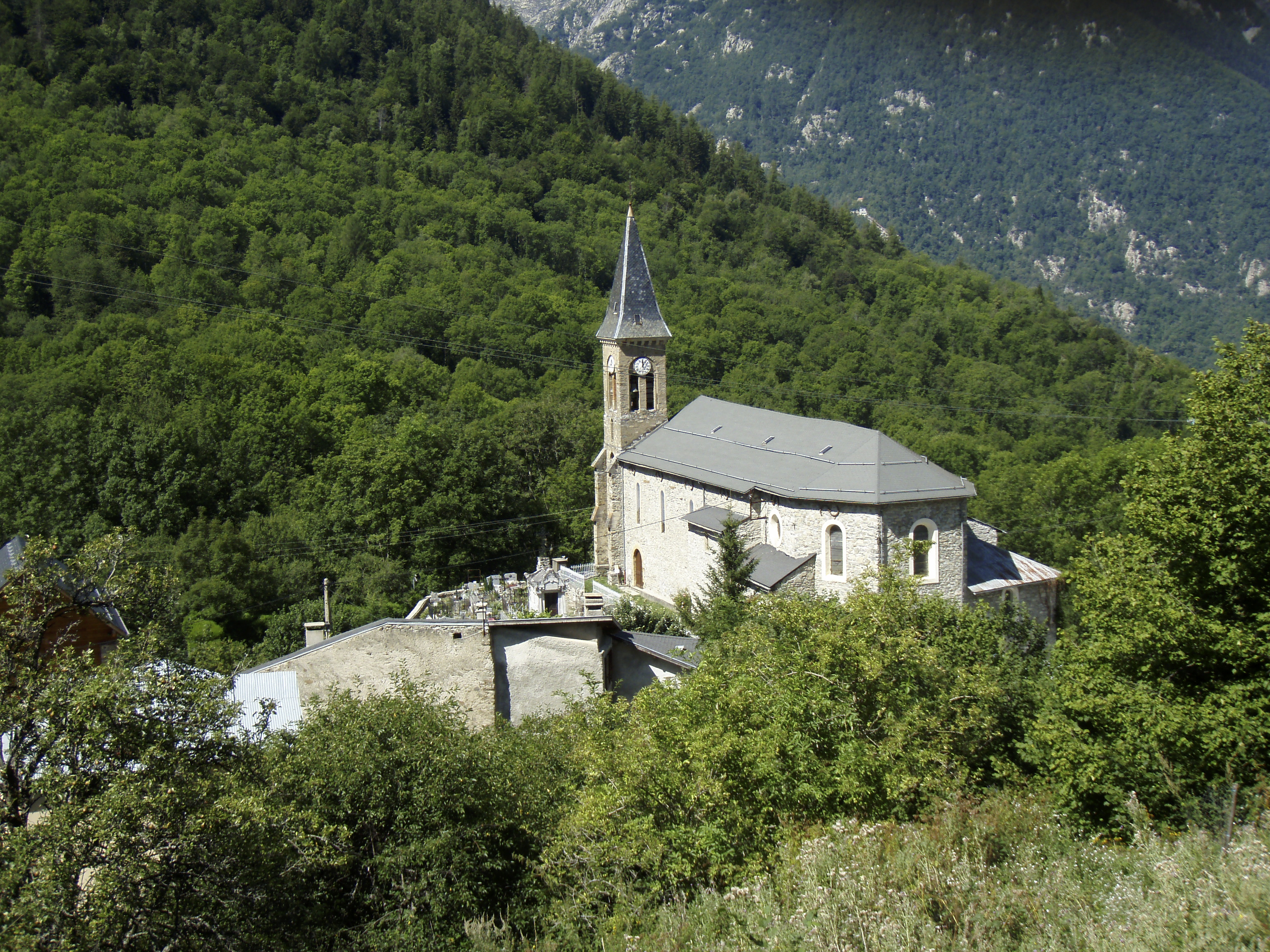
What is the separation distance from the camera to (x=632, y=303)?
4228cm

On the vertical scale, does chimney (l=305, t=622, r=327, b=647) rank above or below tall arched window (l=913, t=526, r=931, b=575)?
above

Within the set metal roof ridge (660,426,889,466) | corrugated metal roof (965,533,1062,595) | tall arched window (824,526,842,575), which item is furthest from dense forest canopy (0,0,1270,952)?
metal roof ridge (660,426,889,466)

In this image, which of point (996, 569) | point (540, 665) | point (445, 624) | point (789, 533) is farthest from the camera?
point (996, 569)

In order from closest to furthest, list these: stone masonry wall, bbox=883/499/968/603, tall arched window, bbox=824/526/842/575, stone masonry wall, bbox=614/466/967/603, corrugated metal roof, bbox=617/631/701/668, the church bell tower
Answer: corrugated metal roof, bbox=617/631/701/668 → stone masonry wall, bbox=883/499/968/603 → stone masonry wall, bbox=614/466/967/603 → tall arched window, bbox=824/526/842/575 → the church bell tower

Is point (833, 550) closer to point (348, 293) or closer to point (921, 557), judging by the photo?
point (921, 557)

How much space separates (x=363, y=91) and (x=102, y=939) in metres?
101

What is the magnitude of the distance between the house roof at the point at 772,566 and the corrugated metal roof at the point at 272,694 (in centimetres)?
1597

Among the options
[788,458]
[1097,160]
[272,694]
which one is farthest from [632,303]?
[1097,160]

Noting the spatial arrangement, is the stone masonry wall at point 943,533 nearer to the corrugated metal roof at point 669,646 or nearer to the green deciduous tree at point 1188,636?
the corrugated metal roof at point 669,646

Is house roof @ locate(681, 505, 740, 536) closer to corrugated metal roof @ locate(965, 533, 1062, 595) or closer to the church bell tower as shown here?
the church bell tower

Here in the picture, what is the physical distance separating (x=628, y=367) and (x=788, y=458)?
32.6 feet

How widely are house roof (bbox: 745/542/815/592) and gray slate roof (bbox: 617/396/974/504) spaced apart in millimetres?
1863

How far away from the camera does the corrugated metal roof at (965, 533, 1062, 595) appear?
111 ft

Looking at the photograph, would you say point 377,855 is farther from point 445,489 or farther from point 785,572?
point 445,489
